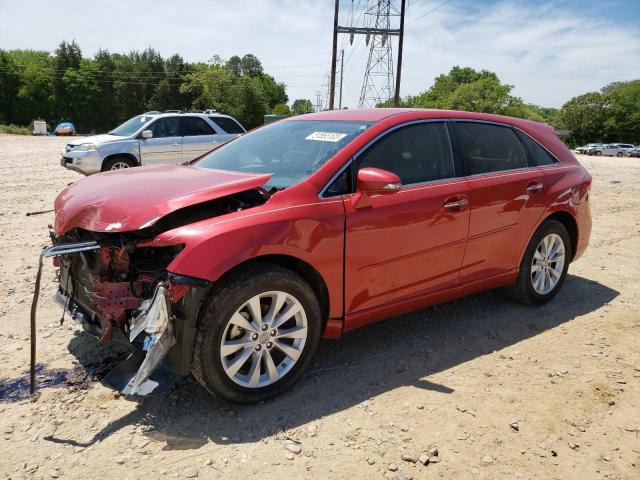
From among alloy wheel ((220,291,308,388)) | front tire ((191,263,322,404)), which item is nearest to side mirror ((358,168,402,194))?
front tire ((191,263,322,404))

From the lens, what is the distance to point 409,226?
3.42 meters

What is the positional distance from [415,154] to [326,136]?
25.7 inches

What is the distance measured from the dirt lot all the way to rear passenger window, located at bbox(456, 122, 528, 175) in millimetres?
1315

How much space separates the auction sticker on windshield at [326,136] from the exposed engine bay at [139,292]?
2.42 ft

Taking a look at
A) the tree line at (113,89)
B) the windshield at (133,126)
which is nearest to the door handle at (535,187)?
the windshield at (133,126)

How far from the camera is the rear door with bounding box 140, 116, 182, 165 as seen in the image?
11.8 m

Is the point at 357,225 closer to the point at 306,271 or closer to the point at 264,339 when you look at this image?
the point at 306,271

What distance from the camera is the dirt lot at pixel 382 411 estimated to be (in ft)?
8.22

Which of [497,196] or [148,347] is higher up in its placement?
[497,196]

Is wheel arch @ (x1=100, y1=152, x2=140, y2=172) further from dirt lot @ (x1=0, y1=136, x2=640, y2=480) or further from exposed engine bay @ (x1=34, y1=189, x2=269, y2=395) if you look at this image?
exposed engine bay @ (x1=34, y1=189, x2=269, y2=395)

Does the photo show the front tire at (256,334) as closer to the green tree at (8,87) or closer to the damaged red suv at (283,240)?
the damaged red suv at (283,240)

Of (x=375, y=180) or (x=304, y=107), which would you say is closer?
(x=375, y=180)

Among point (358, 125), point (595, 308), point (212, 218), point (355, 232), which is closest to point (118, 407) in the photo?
point (212, 218)

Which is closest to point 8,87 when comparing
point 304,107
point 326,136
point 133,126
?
point 304,107
